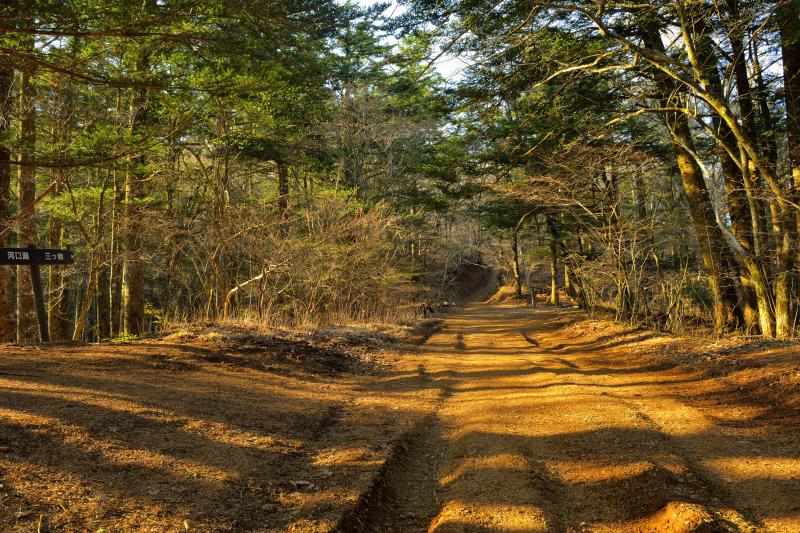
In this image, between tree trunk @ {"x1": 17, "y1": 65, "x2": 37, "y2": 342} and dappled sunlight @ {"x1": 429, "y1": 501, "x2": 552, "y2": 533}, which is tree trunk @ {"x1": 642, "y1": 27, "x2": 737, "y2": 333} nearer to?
dappled sunlight @ {"x1": 429, "y1": 501, "x2": 552, "y2": 533}

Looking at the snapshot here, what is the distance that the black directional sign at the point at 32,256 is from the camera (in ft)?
22.7

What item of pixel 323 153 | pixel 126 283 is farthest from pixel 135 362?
pixel 323 153

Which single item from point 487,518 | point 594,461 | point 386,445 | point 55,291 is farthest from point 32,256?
point 55,291

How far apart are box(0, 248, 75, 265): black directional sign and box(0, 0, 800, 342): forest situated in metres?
1.22

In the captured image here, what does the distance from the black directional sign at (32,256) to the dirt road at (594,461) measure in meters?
5.35

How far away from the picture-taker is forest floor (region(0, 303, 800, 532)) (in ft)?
10.5

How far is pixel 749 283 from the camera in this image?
1005 centimetres

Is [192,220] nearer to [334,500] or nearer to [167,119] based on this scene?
[167,119]

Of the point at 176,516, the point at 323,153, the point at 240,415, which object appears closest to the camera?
the point at 176,516

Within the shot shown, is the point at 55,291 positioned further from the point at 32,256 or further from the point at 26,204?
the point at 32,256

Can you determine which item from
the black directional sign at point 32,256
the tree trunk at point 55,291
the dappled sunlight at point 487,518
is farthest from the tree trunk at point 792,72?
the tree trunk at point 55,291

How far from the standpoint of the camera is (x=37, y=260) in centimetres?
731

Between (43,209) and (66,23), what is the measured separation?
31.9ft

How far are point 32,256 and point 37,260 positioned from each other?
0.27ft
